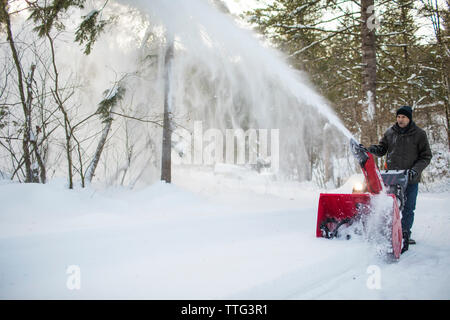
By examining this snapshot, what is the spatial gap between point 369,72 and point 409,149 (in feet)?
16.6

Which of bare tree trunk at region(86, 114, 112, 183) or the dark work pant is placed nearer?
the dark work pant

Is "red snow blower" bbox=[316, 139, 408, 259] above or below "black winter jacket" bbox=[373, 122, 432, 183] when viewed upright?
below

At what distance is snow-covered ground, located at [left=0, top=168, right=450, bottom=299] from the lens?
2.39m

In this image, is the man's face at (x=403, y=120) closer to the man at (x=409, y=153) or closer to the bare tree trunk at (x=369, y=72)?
the man at (x=409, y=153)

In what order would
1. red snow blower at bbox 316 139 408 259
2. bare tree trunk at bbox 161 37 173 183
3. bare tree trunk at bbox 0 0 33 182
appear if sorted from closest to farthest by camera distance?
red snow blower at bbox 316 139 408 259 < bare tree trunk at bbox 0 0 33 182 < bare tree trunk at bbox 161 37 173 183

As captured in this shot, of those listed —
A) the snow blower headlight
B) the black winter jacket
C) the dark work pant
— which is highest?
the black winter jacket

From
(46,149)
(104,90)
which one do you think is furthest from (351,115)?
(46,149)

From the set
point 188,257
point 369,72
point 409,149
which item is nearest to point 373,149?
point 409,149

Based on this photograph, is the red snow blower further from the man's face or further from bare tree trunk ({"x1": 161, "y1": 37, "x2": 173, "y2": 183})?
bare tree trunk ({"x1": 161, "y1": 37, "x2": 173, "y2": 183})

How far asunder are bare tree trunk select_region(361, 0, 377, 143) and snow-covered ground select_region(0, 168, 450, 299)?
3.43 metres

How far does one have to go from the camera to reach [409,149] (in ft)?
13.0

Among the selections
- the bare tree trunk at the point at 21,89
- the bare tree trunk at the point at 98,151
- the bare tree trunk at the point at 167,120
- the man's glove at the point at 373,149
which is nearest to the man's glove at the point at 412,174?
the man's glove at the point at 373,149

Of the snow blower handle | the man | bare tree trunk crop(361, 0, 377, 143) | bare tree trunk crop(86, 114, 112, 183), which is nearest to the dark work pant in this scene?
the man

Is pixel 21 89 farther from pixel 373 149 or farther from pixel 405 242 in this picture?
pixel 405 242
